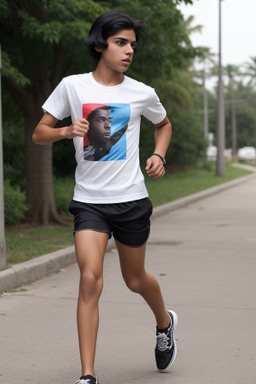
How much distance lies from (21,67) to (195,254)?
4998 mm

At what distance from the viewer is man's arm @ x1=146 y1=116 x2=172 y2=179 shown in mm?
4074

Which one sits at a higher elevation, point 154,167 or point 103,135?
point 103,135

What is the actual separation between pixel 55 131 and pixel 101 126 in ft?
0.80

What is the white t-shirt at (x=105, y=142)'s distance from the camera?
4000 millimetres

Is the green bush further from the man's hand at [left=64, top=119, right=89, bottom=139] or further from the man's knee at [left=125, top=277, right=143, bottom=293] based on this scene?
the man's hand at [left=64, top=119, right=89, bottom=139]

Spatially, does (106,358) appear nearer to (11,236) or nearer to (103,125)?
(103,125)

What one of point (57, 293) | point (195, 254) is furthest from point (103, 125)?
point (195, 254)

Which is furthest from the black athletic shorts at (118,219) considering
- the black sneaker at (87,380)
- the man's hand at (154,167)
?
the black sneaker at (87,380)

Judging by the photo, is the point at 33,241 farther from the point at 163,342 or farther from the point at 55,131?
the point at 55,131

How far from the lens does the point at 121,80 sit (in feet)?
13.5

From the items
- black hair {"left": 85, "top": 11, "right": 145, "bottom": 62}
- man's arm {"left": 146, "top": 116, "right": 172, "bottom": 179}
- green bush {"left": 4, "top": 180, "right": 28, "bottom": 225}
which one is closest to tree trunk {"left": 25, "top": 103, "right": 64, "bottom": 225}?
green bush {"left": 4, "top": 180, "right": 28, "bottom": 225}

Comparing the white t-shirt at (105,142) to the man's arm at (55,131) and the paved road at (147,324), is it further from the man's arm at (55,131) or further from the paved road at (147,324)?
the paved road at (147,324)

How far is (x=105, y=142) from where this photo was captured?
13.1ft

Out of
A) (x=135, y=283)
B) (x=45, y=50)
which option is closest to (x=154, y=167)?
(x=135, y=283)
